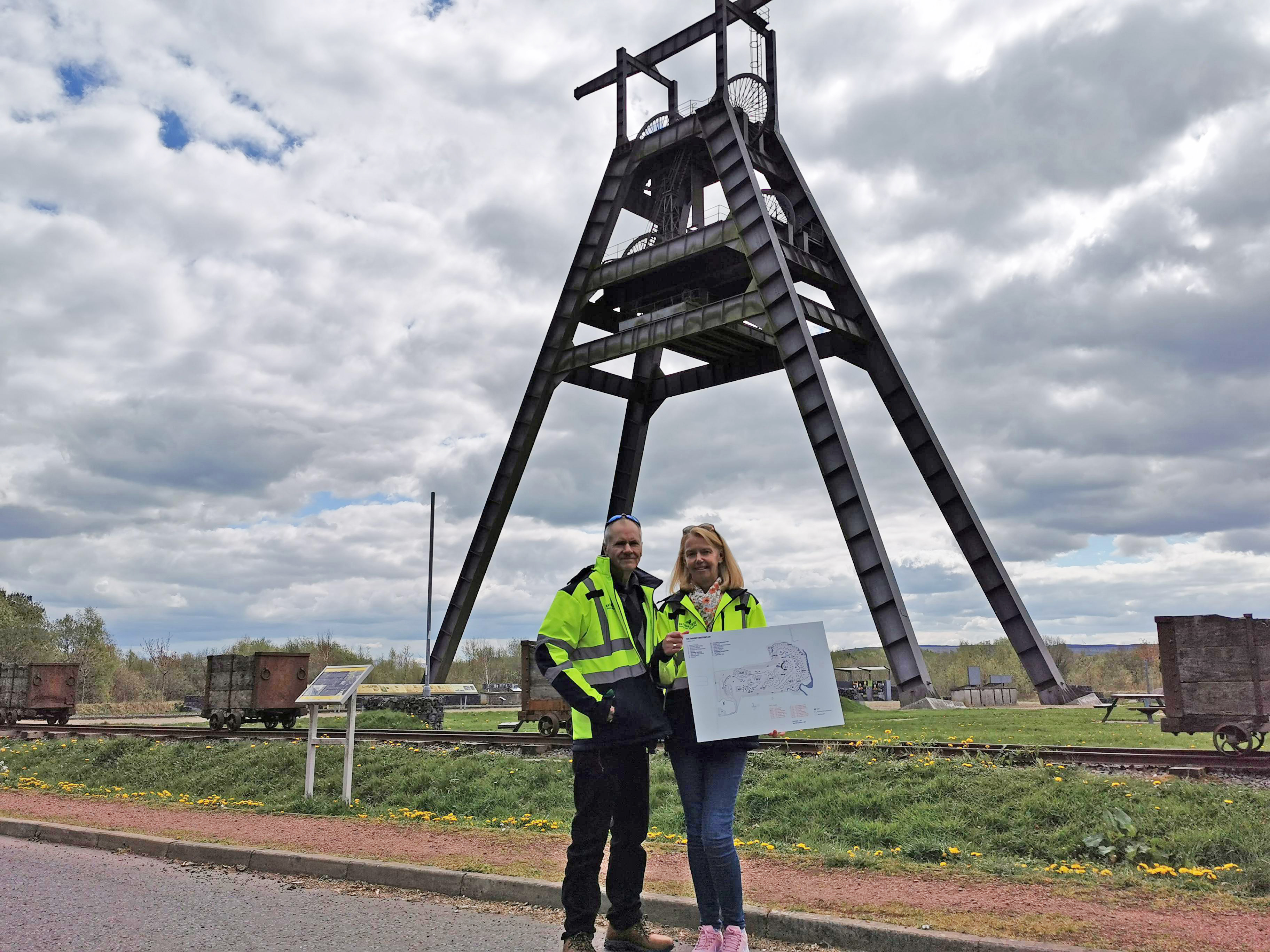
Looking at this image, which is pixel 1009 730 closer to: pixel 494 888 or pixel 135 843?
pixel 494 888

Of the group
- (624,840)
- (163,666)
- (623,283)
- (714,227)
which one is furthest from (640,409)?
(163,666)

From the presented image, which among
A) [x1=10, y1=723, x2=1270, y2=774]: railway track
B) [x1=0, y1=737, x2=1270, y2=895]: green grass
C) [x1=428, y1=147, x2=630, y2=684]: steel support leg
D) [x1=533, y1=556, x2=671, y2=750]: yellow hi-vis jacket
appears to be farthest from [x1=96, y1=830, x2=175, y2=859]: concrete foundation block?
[x1=428, y1=147, x2=630, y2=684]: steel support leg

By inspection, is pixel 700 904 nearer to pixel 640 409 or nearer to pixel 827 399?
pixel 827 399

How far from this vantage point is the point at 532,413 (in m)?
32.2

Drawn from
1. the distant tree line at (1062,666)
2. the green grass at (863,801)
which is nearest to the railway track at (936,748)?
the green grass at (863,801)

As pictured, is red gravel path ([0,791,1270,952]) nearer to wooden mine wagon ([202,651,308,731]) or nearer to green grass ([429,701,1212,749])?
green grass ([429,701,1212,749])

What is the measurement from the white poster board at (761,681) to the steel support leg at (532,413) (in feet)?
89.6

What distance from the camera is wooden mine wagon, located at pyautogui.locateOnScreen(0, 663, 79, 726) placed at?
27844mm

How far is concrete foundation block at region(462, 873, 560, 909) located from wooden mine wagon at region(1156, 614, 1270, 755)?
8770 millimetres

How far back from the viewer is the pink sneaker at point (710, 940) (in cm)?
461

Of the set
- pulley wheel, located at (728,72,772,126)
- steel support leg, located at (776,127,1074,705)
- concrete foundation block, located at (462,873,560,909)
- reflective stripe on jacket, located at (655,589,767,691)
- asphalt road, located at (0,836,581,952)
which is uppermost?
pulley wheel, located at (728,72,772,126)

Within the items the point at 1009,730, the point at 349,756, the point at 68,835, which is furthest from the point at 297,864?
the point at 1009,730

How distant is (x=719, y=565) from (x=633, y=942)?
6.77 feet

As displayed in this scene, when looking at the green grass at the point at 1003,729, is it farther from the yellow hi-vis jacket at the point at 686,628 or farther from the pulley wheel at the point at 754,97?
the pulley wheel at the point at 754,97
